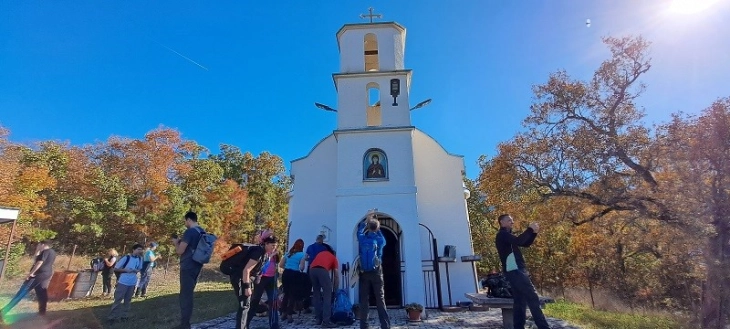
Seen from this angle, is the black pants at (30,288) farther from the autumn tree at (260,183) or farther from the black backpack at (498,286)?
the autumn tree at (260,183)

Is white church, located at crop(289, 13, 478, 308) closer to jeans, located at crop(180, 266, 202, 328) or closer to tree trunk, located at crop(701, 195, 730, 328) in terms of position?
jeans, located at crop(180, 266, 202, 328)

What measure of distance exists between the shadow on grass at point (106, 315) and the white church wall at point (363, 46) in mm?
8041

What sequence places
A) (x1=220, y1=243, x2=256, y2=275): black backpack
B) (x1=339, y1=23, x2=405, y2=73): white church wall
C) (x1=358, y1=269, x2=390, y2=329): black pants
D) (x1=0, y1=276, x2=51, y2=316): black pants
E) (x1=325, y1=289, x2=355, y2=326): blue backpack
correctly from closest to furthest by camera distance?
(x1=220, y1=243, x2=256, y2=275): black backpack
(x1=358, y1=269, x2=390, y2=329): black pants
(x1=0, y1=276, x2=51, y2=316): black pants
(x1=325, y1=289, x2=355, y2=326): blue backpack
(x1=339, y1=23, x2=405, y2=73): white church wall

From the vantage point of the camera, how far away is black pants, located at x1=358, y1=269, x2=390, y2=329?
5.41m

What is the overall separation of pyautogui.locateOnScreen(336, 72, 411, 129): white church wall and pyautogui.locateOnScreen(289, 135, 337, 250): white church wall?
1.83m

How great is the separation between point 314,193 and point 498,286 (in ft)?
23.2

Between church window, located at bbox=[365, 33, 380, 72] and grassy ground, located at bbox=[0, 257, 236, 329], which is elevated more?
church window, located at bbox=[365, 33, 380, 72]

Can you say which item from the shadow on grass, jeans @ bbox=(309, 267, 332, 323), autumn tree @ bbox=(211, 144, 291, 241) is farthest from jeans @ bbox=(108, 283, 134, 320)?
autumn tree @ bbox=(211, 144, 291, 241)

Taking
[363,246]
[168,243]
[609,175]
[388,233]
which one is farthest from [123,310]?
[168,243]

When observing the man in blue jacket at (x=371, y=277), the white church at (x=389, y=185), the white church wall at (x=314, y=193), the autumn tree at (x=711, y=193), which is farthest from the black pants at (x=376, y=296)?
the autumn tree at (x=711, y=193)

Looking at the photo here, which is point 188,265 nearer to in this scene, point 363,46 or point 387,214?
point 387,214

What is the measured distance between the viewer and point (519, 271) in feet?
16.4

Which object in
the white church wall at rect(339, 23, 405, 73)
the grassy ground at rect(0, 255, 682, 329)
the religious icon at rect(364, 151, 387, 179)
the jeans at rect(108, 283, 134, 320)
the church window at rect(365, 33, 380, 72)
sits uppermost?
the church window at rect(365, 33, 380, 72)

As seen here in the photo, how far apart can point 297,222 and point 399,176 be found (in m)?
4.01
